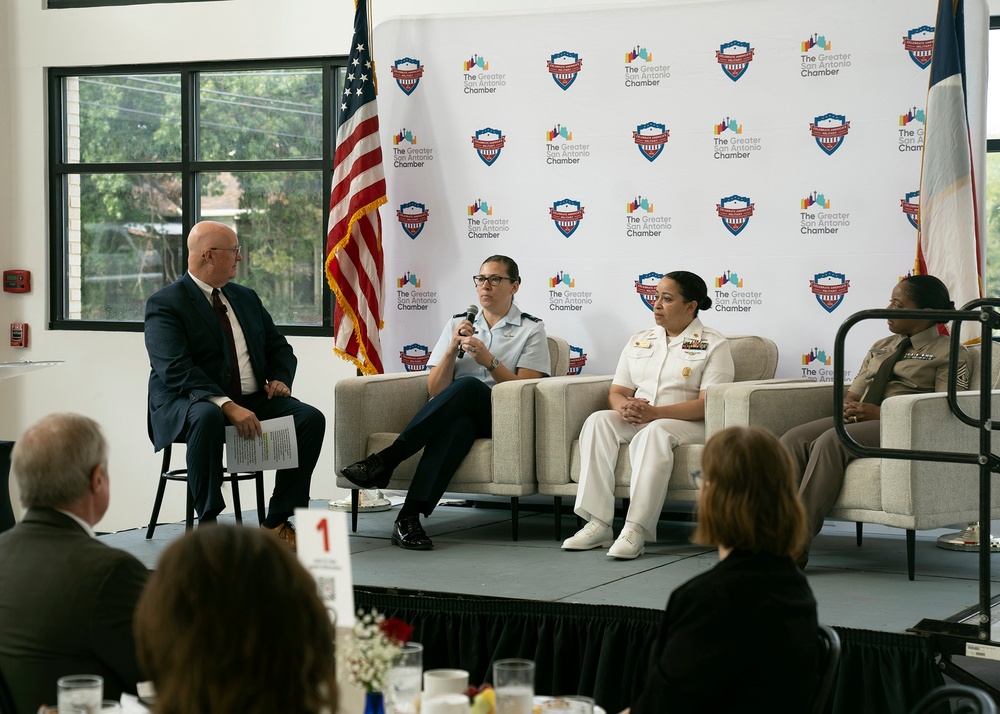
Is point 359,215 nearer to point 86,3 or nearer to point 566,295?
point 566,295

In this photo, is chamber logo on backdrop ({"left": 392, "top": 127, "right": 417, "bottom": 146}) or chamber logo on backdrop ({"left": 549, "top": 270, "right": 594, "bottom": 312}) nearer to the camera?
chamber logo on backdrop ({"left": 549, "top": 270, "right": 594, "bottom": 312})

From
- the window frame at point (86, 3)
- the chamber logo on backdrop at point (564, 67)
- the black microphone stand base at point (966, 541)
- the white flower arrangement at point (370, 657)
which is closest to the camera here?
the white flower arrangement at point (370, 657)

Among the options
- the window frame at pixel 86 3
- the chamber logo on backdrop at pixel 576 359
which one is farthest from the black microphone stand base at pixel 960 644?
the window frame at pixel 86 3

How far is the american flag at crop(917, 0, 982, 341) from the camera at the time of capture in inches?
186

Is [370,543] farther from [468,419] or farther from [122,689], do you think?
[122,689]

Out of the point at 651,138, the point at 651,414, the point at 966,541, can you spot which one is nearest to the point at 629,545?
the point at 651,414

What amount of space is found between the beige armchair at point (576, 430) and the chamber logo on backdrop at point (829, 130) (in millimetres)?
971

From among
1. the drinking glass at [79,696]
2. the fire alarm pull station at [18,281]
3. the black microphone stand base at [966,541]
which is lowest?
the black microphone stand base at [966,541]

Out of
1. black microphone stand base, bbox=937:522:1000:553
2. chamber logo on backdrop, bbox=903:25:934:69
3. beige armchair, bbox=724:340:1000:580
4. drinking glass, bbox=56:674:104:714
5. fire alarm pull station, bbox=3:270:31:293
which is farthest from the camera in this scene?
fire alarm pull station, bbox=3:270:31:293

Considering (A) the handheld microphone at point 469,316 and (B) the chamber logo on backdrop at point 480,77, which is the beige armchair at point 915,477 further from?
(B) the chamber logo on backdrop at point 480,77

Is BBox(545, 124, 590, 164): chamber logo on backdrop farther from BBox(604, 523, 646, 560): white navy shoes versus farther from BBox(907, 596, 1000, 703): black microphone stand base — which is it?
BBox(907, 596, 1000, 703): black microphone stand base

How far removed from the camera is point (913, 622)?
131 inches

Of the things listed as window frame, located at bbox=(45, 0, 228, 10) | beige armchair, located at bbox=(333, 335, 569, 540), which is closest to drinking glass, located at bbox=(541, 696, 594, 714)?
beige armchair, located at bbox=(333, 335, 569, 540)

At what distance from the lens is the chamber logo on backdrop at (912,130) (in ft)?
16.4
